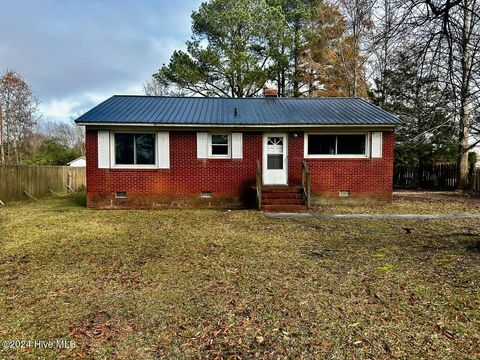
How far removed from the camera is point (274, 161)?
12312 millimetres

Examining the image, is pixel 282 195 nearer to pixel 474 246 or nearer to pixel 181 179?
pixel 181 179

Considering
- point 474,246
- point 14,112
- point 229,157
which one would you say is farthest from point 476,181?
point 14,112

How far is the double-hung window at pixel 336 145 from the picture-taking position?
1225 centimetres

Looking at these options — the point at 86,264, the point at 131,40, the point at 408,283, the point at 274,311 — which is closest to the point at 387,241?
the point at 408,283

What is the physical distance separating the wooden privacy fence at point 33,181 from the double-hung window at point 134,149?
5.24 meters

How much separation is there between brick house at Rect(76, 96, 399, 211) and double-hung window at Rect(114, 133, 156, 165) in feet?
0.12

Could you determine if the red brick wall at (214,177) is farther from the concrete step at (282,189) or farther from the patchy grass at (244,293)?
the patchy grass at (244,293)

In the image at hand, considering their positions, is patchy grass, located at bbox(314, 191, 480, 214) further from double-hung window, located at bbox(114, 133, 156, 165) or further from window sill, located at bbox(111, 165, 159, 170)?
double-hung window, located at bbox(114, 133, 156, 165)

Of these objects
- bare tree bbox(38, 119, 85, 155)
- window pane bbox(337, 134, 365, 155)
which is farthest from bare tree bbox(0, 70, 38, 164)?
window pane bbox(337, 134, 365, 155)

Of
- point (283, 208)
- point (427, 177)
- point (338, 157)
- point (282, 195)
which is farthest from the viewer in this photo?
point (427, 177)

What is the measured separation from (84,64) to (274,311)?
3109 cm

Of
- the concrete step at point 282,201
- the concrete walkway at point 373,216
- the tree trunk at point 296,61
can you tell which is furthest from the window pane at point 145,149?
the tree trunk at point 296,61

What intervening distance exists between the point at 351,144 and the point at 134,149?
8.29 meters

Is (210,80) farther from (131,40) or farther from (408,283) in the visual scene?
(408,283)
